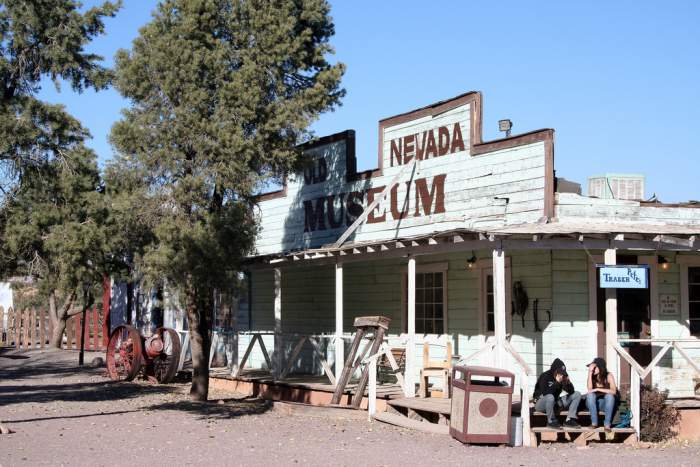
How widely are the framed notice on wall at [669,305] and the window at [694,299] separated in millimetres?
227

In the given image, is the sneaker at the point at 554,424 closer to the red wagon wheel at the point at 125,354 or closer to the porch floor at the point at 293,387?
the porch floor at the point at 293,387

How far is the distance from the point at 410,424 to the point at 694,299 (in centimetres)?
513

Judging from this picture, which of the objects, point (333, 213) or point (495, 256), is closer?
point (495, 256)

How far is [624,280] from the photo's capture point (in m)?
12.0

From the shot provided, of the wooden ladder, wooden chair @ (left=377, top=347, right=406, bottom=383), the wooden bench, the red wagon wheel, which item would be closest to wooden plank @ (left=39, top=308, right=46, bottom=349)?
the red wagon wheel

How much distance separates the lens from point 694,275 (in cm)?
1445

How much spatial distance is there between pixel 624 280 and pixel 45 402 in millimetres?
10739

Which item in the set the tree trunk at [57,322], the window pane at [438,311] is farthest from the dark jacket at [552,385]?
the tree trunk at [57,322]

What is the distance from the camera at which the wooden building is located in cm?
1252

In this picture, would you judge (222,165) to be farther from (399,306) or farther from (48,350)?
(48,350)

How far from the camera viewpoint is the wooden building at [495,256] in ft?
41.1

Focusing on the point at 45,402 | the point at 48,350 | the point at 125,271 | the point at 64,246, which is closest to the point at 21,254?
the point at 64,246

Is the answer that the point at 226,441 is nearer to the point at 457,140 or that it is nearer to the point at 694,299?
the point at 457,140

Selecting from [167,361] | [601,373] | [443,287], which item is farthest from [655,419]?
[167,361]
